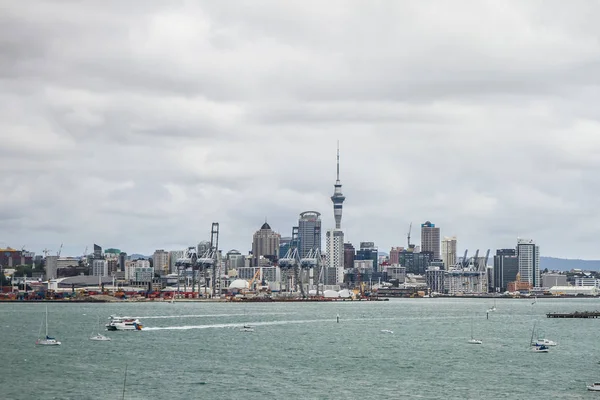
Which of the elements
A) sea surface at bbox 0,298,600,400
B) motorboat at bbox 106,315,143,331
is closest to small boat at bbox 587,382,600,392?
sea surface at bbox 0,298,600,400

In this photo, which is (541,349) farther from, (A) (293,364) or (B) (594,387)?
(B) (594,387)

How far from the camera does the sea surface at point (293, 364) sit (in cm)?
7619

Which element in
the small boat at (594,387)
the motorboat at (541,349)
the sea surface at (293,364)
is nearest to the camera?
the small boat at (594,387)

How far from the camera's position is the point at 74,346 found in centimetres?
11156

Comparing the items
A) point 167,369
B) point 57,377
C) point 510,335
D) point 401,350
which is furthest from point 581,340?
point 57,377

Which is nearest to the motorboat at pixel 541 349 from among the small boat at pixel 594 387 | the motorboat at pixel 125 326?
the small boat at pixel 594 387

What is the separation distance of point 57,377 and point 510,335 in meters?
76.9

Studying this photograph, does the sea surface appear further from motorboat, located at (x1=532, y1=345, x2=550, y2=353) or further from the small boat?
motorboat, located at (x1=532, y1=345, x2=550, y2=353)

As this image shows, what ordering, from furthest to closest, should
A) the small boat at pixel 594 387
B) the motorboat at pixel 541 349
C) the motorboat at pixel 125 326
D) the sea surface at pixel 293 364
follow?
1. the motorboat at pixel 125 326
2. the motorboat at pixel 541 349
3. the sea surface at pixel 293 364
4. the small boat at pixel 594 387

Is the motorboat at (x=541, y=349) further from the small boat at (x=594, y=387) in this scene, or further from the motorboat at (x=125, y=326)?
the motorboat at (x=125, y=326)

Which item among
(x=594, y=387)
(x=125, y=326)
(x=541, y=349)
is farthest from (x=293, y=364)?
(x=125, y=326)

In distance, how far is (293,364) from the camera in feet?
311

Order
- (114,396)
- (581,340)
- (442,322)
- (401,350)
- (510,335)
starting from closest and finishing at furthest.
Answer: (114,396), (401,350), (581,340), (510,335), (442,322)

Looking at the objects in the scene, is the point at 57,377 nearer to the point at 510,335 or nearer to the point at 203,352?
the point at 203,352
